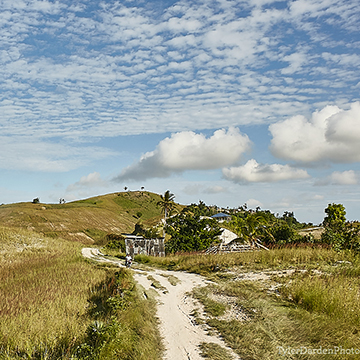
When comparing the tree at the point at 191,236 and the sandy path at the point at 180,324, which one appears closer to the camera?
the sandy path at the point at 180,324

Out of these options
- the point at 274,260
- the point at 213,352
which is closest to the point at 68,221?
the point at 274,260

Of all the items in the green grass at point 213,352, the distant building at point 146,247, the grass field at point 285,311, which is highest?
the grass field at point 285,311

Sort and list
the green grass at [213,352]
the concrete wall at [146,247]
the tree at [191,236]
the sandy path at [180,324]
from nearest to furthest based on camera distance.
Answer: the green grass at [213,352] → the sandy path at [180,324] → the concrete wall at [146,247] → the tree at [191,236]

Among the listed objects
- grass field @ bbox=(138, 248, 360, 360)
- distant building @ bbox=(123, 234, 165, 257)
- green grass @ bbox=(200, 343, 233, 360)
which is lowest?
distant building @ bbox=(123, 234, 165, 257)

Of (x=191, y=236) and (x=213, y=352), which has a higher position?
(x=191, y=236)

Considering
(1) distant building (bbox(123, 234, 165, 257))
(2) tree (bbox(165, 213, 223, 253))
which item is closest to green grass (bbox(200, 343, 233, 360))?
(1) distant building (bbox(123, 234, 165, 257))

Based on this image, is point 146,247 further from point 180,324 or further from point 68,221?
point 68,221

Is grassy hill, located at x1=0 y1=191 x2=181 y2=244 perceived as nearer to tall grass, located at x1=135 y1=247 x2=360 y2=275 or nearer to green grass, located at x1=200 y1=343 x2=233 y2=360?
tall grass, located at x1=135 y1=247 x2=360 y2=275

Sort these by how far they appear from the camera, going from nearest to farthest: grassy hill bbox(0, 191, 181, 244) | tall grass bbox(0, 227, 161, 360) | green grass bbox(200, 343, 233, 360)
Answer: green grass bbox(200, 343, 233, 360) < tall grass bbox(0, 227, 161, 360) < grassy hill bbox(0, 191, 181, 244)

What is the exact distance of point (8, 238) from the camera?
3141 centimetres

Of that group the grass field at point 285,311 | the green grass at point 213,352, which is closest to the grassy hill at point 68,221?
the grass field at point 285,311

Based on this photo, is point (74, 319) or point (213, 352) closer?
point (213, 352)

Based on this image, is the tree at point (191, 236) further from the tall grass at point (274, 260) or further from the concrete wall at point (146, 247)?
the tall grass at point (274, 260)

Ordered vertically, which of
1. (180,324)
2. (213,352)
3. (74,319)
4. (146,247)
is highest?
(74,319)
